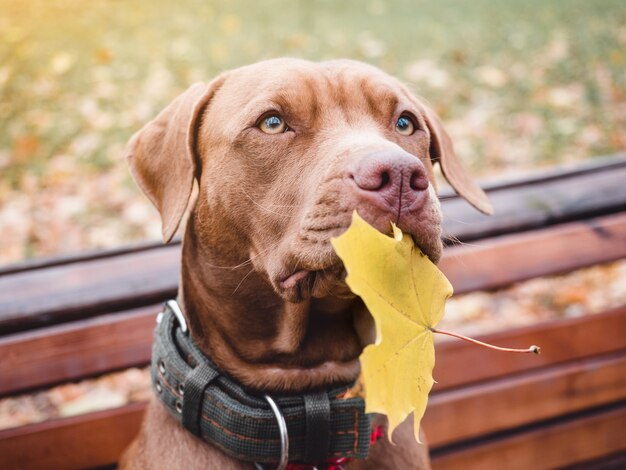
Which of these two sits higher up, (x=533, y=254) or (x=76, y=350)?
(x=533, y=254)

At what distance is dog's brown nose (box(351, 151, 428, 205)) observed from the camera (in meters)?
1.84

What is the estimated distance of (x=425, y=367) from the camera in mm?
1660

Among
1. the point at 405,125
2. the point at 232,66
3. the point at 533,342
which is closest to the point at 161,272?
the point at 405,125

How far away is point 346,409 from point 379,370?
2.34ft

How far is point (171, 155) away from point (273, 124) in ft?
1.39

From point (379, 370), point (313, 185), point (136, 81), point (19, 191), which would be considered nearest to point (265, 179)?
point (313, 185)

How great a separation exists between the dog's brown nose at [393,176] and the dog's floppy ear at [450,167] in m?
0.85

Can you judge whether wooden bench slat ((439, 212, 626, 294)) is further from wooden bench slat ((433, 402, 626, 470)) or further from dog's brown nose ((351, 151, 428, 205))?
dog's brown nose ((351, 151, 428, 205))

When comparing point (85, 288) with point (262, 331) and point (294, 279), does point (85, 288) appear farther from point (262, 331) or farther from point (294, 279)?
point (294, 279)

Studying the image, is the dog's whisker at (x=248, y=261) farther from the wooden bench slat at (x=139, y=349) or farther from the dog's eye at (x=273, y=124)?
the wooden bench slat at (x=139, y=349)

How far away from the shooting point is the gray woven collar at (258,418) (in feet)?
7.00

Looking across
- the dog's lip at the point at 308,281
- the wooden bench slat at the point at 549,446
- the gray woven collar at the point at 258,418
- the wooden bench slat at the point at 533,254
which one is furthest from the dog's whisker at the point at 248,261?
the wooden bench slat at the point at 549,446

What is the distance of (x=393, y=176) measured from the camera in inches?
72.6

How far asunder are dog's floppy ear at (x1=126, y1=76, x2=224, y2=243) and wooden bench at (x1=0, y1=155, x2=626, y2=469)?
1.50ft
